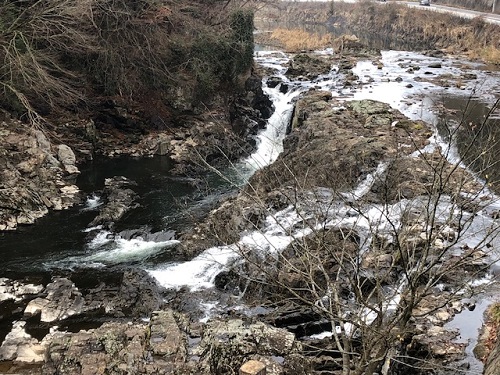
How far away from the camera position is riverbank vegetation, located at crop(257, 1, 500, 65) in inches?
1178

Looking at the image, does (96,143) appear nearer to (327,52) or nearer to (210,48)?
(210,48)

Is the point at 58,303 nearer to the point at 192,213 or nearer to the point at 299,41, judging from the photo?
the point at 192,213

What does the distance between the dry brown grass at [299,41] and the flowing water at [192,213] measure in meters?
10.1

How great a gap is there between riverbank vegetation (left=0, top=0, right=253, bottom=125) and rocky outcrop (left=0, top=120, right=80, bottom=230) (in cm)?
90

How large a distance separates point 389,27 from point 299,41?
12.6 metres

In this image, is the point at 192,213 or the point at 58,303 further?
the point at 192,213

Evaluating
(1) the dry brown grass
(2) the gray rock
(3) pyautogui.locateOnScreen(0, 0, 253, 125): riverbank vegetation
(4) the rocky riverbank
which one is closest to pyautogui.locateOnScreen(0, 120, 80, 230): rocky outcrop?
(4) the rocky riverbank

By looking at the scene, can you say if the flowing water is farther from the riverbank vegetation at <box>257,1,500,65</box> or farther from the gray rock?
the riverbank vegetation at <box>257,1,500,65</box>

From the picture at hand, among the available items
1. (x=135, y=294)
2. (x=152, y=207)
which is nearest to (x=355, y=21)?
(x=152, y=207)

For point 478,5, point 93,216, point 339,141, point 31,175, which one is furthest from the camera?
point 478,5

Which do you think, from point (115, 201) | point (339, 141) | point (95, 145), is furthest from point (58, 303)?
point (95, 145)

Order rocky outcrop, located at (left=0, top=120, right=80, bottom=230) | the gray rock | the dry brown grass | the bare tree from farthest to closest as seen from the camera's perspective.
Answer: the dry brown grass, rocky outcrop, located at (left=0, top=120, right=80, bottom=230), the gray rock, the bare tree

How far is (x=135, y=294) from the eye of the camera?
8.83 m

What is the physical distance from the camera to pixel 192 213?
1254cm
